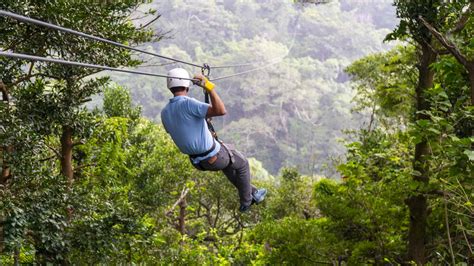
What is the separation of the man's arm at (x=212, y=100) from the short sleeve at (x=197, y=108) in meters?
0.03

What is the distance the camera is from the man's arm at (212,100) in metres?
3.79

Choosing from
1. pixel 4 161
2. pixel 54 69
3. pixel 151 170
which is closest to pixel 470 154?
pixel 4 161

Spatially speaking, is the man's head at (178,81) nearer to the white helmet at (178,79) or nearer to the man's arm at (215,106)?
the white helmet at (178,79)

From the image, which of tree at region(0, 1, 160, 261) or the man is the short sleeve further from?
tree at region(0, 1, 160, 261)

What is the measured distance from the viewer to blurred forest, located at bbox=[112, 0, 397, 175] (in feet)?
173

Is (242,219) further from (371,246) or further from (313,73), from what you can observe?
(313,73)

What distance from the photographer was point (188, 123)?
400cm

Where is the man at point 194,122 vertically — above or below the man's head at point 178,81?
below

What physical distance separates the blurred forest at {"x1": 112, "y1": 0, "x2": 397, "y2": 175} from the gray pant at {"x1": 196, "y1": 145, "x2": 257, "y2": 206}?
128 feet

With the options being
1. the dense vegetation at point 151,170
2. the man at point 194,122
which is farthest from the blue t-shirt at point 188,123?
the dense vegetation at point 151,170

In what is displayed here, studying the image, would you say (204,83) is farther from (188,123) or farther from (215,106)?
(188,123)

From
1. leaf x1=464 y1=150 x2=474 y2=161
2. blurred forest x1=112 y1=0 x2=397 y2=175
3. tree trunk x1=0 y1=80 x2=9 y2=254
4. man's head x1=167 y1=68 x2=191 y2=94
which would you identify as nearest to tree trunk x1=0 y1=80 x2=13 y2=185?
tree trunk x1=0 y1=80 x2=9 y2=254

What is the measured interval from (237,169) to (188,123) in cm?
85

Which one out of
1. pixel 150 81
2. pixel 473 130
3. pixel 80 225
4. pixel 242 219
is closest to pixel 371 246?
pixel 473 130
